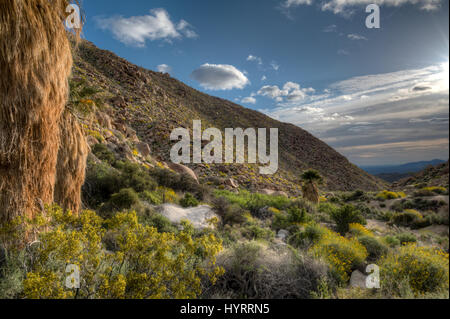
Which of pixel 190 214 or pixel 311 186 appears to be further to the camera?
pixel 311 186

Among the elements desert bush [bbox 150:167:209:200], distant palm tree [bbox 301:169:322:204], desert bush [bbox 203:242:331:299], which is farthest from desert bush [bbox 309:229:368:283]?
distant palm tree [bbox 301:169:322:204]

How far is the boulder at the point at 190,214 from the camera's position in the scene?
770 centimetres

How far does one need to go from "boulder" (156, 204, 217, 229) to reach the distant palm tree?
814cm

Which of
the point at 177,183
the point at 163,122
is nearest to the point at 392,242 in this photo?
the point at 177,183

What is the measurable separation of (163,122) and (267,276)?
26.0 meters

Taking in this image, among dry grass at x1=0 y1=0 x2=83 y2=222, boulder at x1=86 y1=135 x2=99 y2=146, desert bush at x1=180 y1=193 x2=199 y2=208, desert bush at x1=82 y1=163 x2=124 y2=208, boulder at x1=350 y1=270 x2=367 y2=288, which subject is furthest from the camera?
boulder at x1=86 y1=135 x2=99 y2=146

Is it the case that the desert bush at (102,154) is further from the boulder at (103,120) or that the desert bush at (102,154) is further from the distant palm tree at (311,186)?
the distant palm tree at (311,186)

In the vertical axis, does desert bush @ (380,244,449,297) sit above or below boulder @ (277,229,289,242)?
above

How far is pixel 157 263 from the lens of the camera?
2.41m

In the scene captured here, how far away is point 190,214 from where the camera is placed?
8.52 m

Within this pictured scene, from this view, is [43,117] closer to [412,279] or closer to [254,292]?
[254,292]

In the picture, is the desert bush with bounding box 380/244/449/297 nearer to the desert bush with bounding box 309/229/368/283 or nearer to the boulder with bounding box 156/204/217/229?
the desert bush with bounding box 309/229/368/283

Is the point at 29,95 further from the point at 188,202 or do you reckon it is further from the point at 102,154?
the point at 102,154

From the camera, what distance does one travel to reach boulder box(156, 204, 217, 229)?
770 centimetres
